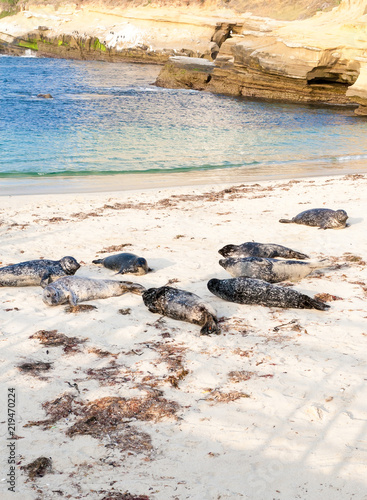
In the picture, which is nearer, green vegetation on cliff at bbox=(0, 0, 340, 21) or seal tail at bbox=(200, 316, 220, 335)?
seal tail at bbox=(200, 316, 220, 335)

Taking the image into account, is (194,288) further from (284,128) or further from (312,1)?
(312,1)

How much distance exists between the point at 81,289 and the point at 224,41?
136ft

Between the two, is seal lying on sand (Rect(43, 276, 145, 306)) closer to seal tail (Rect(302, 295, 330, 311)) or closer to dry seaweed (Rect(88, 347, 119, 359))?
dry seaweed (Rect(88, 347, 119, 359))

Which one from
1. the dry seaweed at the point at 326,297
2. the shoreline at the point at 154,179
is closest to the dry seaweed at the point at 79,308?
the dry seaweed at the point at 326,297

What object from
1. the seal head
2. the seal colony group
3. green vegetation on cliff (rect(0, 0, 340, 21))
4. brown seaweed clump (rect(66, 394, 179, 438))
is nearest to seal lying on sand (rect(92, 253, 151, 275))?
the seal colony group

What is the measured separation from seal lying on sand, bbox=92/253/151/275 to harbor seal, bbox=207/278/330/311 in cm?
122

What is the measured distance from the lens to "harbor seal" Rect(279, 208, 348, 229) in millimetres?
8781

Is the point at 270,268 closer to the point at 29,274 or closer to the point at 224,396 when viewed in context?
the point at 224,396

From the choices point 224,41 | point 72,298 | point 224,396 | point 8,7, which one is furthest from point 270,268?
point 8,7

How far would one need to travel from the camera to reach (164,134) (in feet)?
71.0

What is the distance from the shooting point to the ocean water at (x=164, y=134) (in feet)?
53.0

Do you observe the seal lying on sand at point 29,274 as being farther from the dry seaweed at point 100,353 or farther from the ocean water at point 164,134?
the ocean water at point 164,134

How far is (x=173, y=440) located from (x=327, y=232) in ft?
19.5

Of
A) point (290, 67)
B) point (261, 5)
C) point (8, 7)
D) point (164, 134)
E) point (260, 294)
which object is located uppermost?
point (261, 5)
